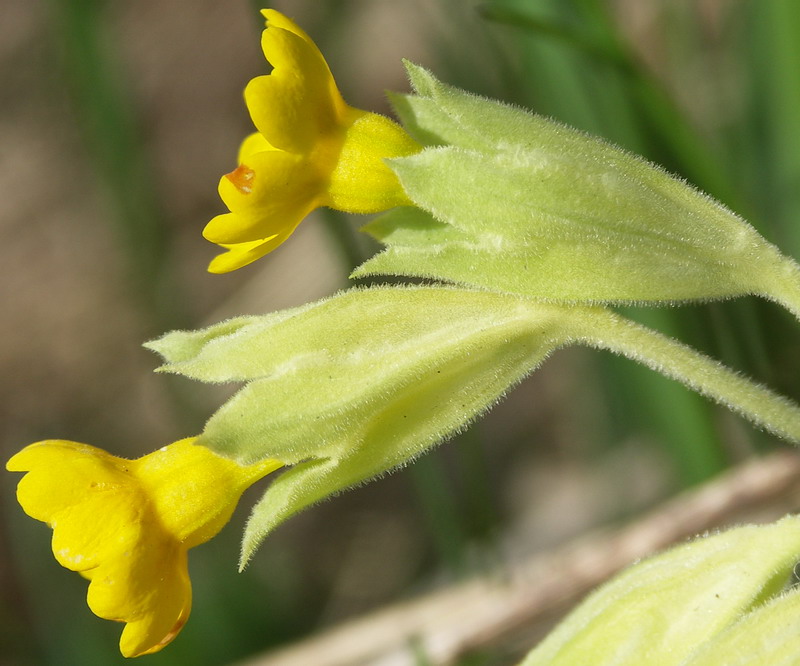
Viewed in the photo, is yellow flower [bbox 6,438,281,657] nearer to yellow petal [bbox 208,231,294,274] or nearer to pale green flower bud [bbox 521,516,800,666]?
yellow petal [bbox 208,231,294,274]

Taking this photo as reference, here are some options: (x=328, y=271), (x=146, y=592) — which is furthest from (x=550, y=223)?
(x=328, y=271)

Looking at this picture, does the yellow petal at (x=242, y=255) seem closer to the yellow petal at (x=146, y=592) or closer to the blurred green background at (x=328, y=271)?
the yellow petal at (x=146, y=592)

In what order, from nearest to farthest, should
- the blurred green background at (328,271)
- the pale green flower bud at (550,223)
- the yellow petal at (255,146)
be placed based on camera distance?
1. the pale green flower bud at (550,223)
2. the yellow petal at (255,146)
3. the blurred green background at (328,271)

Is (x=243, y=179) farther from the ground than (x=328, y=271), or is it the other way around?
(x=328, y=271)

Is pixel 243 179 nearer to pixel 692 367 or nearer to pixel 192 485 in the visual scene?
pixel 192 485

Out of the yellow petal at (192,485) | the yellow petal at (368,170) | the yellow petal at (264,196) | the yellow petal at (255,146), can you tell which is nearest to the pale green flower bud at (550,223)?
the yellow petal at (368,170)

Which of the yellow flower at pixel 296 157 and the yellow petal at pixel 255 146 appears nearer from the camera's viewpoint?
the yellow flower at pixel 296 157
